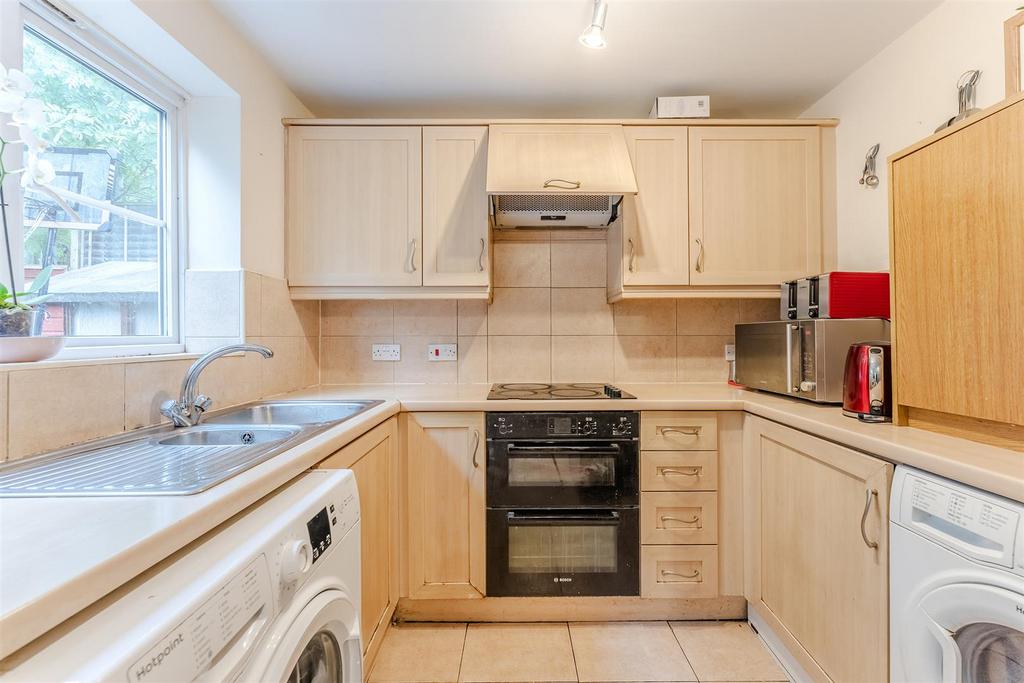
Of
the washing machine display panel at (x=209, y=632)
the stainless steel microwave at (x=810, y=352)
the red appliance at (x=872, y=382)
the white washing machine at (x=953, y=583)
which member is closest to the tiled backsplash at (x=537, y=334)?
the stainless steel microwave at (x=810, y=352)

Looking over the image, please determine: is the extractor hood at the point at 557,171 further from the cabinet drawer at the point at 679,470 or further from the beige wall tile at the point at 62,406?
the beige wall tile at the point at 62,406

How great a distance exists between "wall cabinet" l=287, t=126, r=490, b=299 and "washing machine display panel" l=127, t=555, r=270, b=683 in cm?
162

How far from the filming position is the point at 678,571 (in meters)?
1.85

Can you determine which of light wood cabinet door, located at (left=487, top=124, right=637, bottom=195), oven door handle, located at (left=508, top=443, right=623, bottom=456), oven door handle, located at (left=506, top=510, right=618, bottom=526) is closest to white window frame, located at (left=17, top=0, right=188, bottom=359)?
light wood cabinet door, located at (left=487, top=124, right=637, bottom=195)

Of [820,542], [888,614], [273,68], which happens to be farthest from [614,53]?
[888,614]

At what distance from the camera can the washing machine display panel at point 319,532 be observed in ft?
2.74

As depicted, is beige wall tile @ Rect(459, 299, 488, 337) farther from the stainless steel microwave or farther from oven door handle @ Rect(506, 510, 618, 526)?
the stainless steel microwave

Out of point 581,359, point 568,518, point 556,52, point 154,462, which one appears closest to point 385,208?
point 556,52

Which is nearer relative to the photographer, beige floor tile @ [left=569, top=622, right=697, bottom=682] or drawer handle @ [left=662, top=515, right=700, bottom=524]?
beige floor tile @ [left=569, top=622, right=697, bottom=682]

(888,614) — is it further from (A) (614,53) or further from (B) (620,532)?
(A) (614,53)

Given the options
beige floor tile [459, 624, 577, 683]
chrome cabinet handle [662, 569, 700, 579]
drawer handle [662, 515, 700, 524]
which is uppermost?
drawer handle [662, 515, 700, 524]

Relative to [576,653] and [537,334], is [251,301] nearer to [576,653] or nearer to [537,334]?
[537,334]

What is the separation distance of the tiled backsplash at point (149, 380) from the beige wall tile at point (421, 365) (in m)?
0.45

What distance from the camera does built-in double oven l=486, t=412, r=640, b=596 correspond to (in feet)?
6.03
